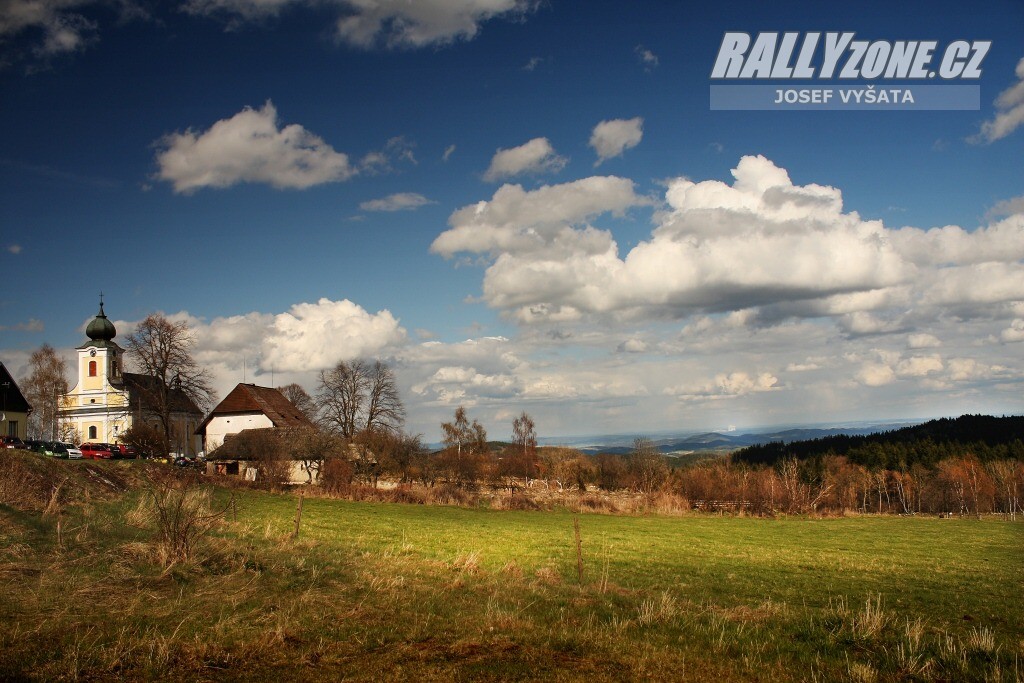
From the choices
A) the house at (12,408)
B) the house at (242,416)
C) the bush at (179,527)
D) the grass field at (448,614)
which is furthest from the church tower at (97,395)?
the bush at (179,527)

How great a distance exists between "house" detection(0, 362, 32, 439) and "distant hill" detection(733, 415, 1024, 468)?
91.4 metres

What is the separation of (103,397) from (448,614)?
7940 cm

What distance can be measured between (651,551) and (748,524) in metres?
20.7

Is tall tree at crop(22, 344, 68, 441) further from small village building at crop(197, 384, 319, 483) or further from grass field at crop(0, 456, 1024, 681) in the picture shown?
grass field at crop(0, 456, 1024, 681)

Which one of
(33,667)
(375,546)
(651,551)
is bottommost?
(651,551)

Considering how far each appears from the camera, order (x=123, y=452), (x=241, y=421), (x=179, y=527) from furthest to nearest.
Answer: (x=241, y=421) < (x=123, y=452) < (x=179, y=527)

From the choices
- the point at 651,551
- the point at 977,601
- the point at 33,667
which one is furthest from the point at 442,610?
the point at 651,551

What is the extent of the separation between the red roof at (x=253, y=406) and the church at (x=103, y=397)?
565 cm

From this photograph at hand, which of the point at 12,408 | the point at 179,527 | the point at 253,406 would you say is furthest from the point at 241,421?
the point at 179,527

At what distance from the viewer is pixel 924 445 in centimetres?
9175

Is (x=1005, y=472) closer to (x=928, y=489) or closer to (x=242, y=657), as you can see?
(x=928, y=489)

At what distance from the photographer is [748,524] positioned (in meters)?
41.2

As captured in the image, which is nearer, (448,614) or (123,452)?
(448,614)

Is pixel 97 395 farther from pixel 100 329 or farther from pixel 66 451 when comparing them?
pixel 66 451
